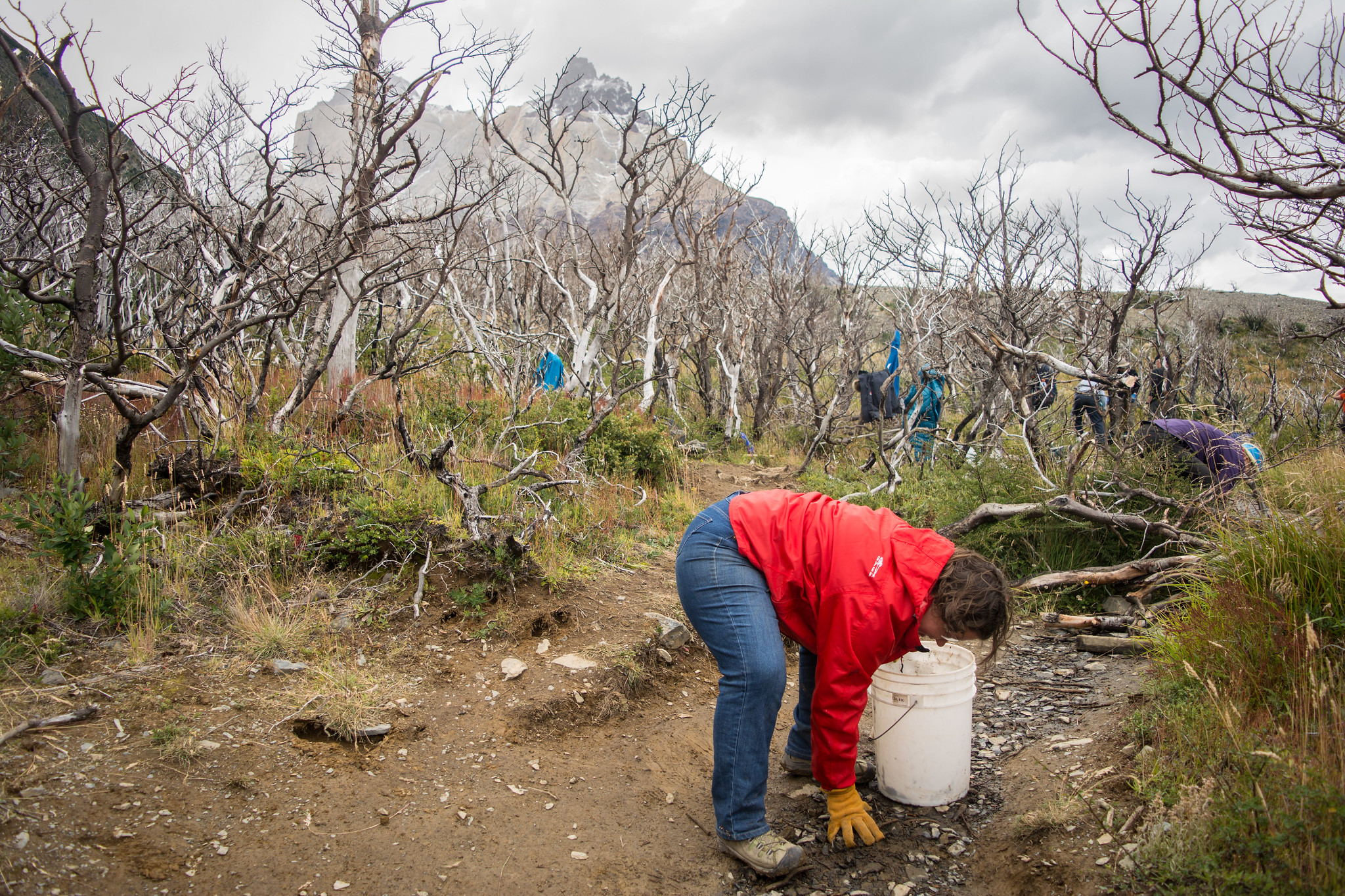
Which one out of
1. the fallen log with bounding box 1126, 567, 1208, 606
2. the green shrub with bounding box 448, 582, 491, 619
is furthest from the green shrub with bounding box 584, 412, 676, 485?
the fallen log with bounding box 1126, 567, 1208, 606

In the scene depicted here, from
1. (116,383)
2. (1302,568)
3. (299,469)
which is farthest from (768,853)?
(116,383)

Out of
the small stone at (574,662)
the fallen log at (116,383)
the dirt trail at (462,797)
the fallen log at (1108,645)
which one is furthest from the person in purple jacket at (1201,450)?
the fallen log at (116,383)

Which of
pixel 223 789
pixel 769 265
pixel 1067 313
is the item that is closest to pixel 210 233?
pixel 769 265

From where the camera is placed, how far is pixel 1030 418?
16.9 ft

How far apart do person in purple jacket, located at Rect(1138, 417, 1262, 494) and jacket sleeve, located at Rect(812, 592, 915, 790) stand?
3.33m

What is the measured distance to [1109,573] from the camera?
4246 mm

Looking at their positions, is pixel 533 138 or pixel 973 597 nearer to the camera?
pixel 973 597

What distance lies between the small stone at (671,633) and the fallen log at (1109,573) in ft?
6.84

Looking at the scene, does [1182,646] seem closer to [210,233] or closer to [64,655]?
[64,655]

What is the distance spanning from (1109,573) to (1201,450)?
1.14 metres

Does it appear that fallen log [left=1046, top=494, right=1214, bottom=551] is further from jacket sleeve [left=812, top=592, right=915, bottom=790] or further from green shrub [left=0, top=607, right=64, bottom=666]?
green shrub [left=0, top=607, right=64, bottom=666]

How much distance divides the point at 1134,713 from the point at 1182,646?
1.03 feet

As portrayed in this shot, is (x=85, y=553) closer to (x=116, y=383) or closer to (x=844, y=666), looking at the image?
(x=116, y=383)

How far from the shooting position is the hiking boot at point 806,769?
2.97 metres
